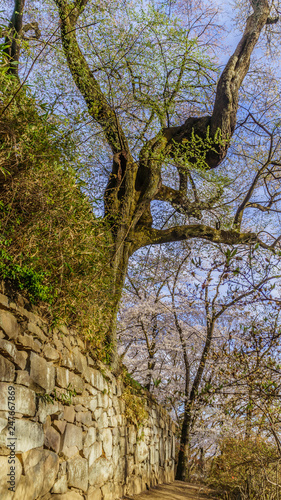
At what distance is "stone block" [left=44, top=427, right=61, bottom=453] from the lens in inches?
94.9

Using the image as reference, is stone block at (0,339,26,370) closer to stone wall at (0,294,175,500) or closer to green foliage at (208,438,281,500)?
stone wall at (0,294,175,500)

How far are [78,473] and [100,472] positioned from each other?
1.98 feet

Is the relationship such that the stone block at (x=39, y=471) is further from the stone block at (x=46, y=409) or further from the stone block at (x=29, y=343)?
the stone block at (x=29, y=343)

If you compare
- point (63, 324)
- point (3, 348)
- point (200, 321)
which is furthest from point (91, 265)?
point (200, 321)

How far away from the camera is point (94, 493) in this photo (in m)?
3.16

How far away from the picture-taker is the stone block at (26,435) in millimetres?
1952

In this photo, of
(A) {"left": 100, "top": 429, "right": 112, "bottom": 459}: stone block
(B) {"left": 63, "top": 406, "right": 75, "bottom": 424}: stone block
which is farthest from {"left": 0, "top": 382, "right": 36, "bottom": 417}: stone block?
(A) {"left": 100, "top": 429, "right": 112, "bottom": 459}: stone block

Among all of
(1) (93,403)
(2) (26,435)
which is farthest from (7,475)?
(1) (93,403)

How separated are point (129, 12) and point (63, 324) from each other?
4.14m

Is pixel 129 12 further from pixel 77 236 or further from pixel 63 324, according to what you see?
pixel 63 324

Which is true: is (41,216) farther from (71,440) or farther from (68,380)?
(71,440)

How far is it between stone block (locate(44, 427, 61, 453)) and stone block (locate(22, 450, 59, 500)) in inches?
1.5

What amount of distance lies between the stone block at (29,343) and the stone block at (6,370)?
162 millimetres

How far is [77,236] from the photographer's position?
9.35ft
